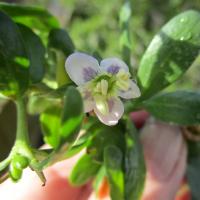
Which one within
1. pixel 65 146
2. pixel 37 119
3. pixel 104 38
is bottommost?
pixel 104 38

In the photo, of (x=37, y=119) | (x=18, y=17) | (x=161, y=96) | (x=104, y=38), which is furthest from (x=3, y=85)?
(x=104, y=38)

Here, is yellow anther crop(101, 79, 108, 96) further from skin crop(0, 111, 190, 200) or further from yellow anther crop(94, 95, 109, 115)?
skin crop(0, 111, 190, 200)

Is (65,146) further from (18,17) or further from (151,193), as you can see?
(151,193)

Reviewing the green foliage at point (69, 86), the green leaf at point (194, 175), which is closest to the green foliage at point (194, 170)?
the green leaf at point (194, 175)

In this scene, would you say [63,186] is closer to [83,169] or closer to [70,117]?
[83,169]

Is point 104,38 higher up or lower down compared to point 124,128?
lower down

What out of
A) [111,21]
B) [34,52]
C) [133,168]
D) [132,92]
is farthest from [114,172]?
[111,21]

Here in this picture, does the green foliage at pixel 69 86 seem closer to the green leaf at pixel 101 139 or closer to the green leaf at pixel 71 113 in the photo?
the green leaf at pixel 101 139

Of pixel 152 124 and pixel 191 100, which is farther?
pixel 152 124
